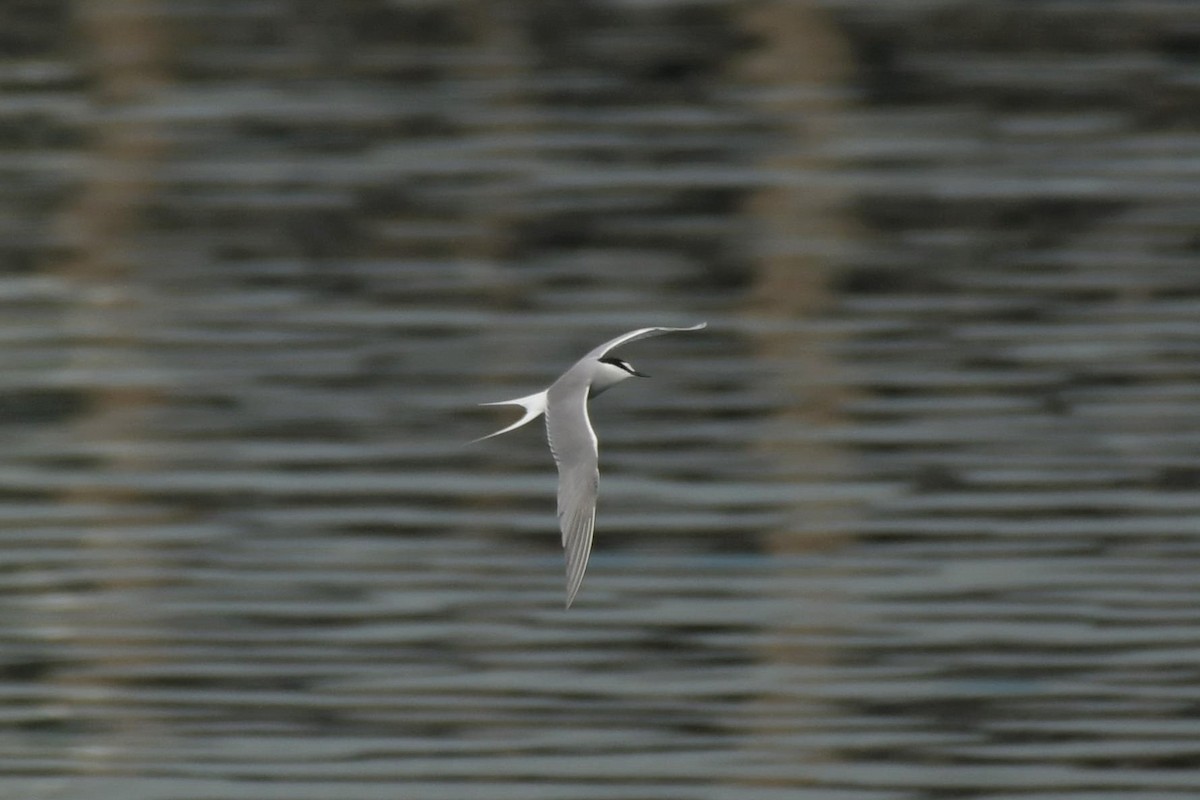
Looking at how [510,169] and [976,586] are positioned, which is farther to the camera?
[510,169]

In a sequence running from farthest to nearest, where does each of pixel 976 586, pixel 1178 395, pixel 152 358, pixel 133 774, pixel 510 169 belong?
pixel 510 169 < pixel 152 358 < pixel 1178 395 < pixel 976 586 < pixel 133 774

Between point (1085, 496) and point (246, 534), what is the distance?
8.02 feet

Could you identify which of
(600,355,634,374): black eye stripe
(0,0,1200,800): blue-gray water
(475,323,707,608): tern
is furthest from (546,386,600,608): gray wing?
(0,0,1200,800): blue-gray water

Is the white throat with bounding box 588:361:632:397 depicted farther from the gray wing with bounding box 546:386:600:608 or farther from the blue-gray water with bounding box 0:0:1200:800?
the blue-gray water with bounding box 0:0:1200:800

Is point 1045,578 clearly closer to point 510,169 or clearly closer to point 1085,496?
point 1085,496

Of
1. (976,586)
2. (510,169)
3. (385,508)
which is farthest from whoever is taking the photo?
(510,169)

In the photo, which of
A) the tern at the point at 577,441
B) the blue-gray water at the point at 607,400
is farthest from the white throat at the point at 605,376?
the blue-gray water at the point at 607,400

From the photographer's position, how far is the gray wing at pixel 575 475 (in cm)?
537

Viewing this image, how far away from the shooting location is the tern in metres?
5.39

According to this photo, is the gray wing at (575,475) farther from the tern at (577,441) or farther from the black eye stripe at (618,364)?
the black eye stripe at (618,364)

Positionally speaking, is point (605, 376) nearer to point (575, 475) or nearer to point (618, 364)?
point (618, 364)

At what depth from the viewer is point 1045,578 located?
8.05 m

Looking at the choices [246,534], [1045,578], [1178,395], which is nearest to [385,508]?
[246,534]

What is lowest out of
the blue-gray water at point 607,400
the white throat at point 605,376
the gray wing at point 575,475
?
the blue-gray water at point 607,400
